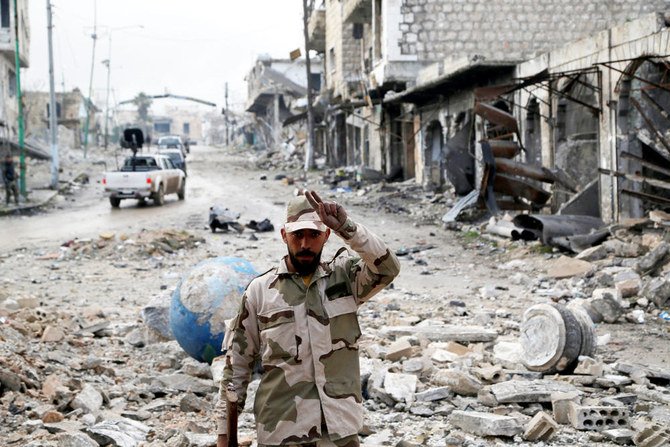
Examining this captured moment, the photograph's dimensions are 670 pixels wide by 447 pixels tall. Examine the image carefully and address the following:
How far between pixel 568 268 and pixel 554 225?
1.87 meters

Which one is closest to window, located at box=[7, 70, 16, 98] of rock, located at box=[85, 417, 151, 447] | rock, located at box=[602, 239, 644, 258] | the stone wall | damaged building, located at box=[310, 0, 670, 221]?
damaged building, located at box=[310, 0, 670, 221]

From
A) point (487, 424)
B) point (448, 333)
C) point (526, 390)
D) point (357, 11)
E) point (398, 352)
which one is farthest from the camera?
point (357, 11)

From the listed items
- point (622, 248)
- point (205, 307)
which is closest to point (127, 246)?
point (622, 248)

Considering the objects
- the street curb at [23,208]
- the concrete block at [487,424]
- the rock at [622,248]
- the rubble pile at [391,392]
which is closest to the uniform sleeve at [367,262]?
the rubble pile at [391,392]

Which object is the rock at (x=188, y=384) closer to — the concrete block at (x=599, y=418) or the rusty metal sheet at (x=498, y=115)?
the concrete block at (x=599, y=418)

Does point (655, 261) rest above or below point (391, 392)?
above

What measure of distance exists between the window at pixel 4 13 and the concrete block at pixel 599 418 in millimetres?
34885

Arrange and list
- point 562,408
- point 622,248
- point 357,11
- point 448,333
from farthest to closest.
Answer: point 357,11 → point 622,248 → point 448,333 → point 562,408

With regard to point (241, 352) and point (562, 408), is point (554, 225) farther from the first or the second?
point (241, 352)

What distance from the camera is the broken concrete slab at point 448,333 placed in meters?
7.62

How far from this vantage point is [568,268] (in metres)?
11.4

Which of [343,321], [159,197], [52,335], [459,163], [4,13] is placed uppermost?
[4,13]

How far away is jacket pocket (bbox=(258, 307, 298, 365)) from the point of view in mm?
3246

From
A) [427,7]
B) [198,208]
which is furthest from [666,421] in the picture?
[427,7]
